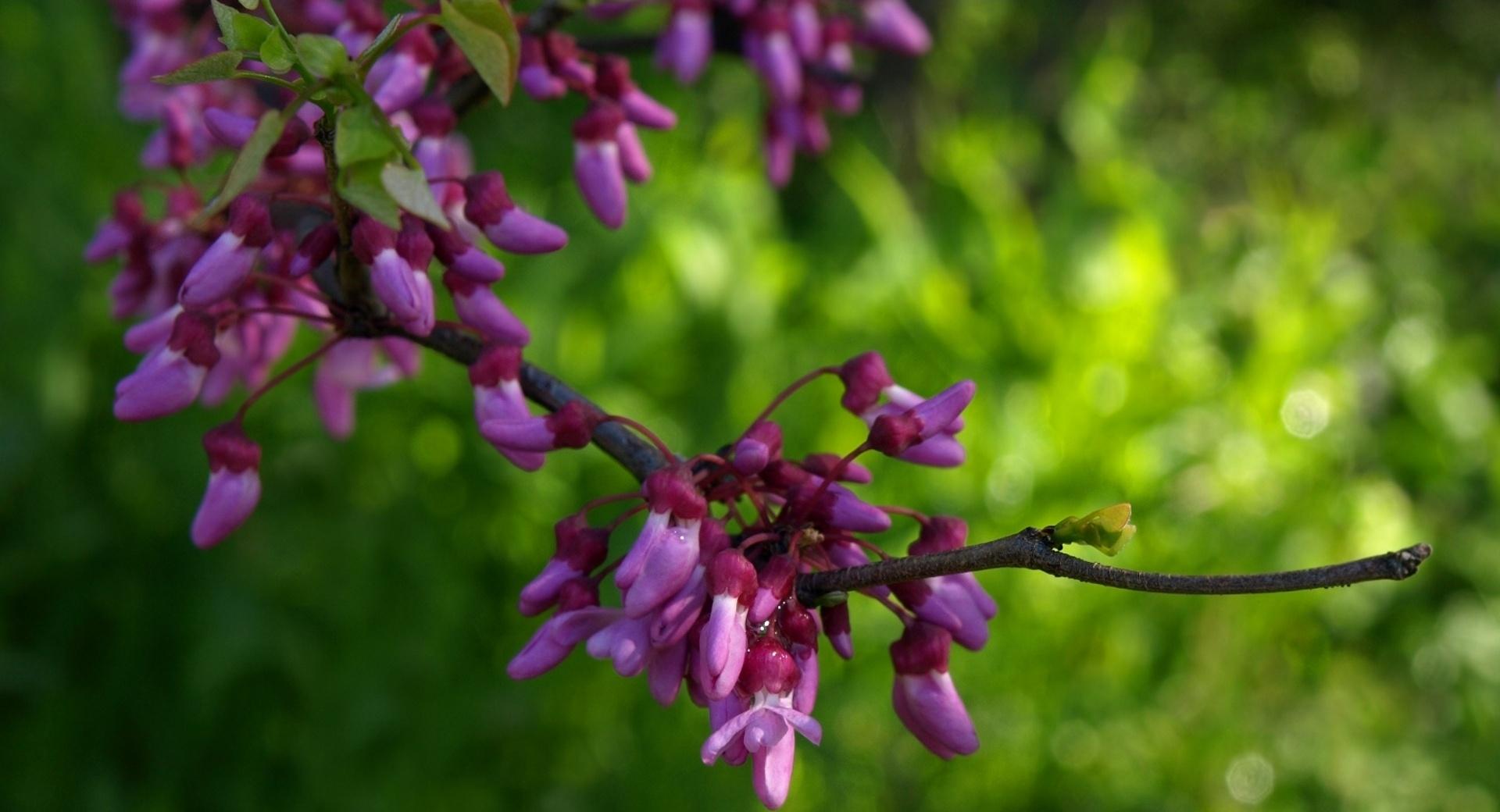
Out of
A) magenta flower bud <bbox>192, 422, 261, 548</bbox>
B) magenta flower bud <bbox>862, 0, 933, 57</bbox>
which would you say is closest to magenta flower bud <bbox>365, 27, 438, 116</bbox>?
magenta flower bud <bbox>192, 422, 261, 548</bbox>

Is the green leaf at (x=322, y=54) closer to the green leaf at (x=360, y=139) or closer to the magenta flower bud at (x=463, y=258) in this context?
the green leaf at (x=360, y=139)

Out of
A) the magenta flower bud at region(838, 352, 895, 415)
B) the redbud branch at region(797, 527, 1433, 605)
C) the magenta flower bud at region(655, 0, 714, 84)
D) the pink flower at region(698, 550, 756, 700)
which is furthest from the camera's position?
the magenta flower bud at region(655, 0, 714, 84)

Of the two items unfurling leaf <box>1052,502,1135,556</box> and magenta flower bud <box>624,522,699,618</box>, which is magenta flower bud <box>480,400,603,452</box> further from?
unfurling leaf <box>1052,502,1135,556</box>

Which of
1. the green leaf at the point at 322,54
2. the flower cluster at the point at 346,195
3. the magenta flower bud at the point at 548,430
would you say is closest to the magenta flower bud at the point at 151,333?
the flower cluster at the point at 346,195

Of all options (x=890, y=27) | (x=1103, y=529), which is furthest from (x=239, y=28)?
(x=890, y=27)

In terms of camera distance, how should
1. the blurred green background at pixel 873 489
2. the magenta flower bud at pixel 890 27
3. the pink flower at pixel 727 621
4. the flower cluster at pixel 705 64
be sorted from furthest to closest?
the blurred green background at pixel 873 489 → the magenta flower bud at pixel 890 27 → the flower cluster at pixel 705 64 → the pink flower at pixel 727 621
